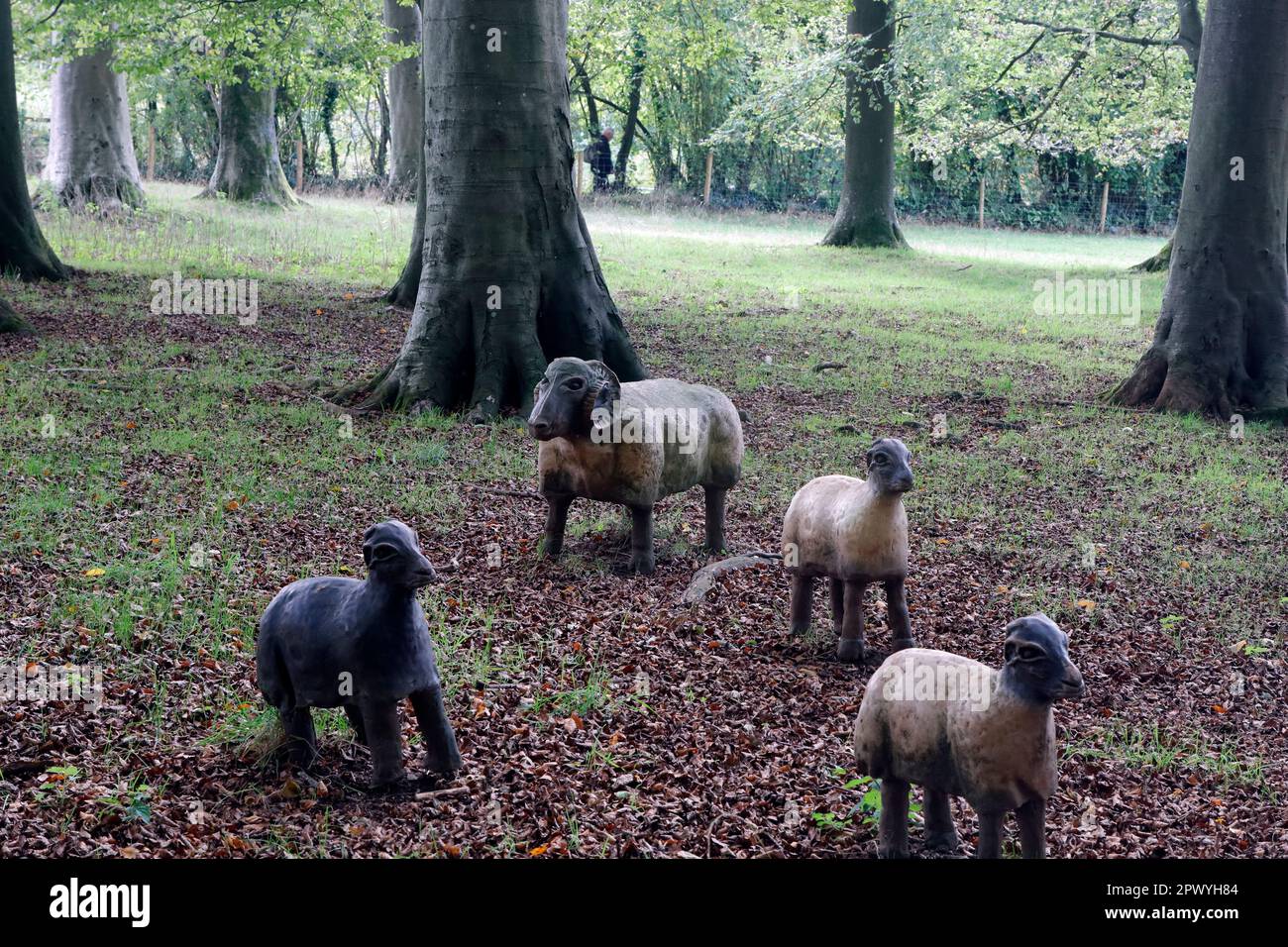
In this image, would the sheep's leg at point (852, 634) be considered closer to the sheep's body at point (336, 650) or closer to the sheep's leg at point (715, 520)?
the sheep's leg at point (715, 520)

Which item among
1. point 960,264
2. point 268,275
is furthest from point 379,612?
point 960,264

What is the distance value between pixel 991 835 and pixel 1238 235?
1011 cm

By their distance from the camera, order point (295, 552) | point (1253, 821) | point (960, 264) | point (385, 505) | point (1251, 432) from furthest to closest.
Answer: point (960, 264)
point (1251, 432)
point (385, 505)
point (295, 552)
point (1253, 821)

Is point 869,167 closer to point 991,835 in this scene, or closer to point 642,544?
point 642,544

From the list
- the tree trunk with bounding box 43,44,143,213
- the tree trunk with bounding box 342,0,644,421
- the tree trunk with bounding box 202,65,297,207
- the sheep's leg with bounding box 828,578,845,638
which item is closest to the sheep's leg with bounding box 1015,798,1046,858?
the sheep's leg with bounding box 828,578,845,638

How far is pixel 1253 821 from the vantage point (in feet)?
14.5

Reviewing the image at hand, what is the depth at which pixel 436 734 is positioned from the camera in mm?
4328

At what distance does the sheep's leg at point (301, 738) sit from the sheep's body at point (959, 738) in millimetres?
1980

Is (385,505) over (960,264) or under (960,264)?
under

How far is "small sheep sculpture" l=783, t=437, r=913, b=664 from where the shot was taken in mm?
5395

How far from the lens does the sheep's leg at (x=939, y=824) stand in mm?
3938
